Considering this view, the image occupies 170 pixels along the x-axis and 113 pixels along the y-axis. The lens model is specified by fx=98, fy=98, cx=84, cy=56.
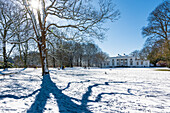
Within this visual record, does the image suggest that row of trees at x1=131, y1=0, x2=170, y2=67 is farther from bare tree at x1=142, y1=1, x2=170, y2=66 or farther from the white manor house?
the white manor house

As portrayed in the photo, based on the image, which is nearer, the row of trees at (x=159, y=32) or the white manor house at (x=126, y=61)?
the row of trees at (x=159, y=32)

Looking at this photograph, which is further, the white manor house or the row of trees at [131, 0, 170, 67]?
the white manor house

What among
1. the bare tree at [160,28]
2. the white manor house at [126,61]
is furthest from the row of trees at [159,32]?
the white manor house at [126,61]

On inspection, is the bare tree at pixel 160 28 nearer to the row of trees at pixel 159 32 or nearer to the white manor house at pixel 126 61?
the row of trees at pixel 159 32

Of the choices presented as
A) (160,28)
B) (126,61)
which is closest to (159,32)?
(160,28)

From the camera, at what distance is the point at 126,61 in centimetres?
6694

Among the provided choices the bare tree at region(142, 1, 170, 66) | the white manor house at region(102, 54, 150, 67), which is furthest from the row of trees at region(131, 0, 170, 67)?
the white manor house at region(102, 54, 150, 67)

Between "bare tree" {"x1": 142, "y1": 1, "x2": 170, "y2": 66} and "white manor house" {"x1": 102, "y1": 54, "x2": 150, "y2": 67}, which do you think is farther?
"white manor house" {"x1": 102, "y1": 54, "x2": 150, "y2": 67}

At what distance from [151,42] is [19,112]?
21661 millimetres

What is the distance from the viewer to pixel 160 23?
60.4ft

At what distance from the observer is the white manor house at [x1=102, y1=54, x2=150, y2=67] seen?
209 ft

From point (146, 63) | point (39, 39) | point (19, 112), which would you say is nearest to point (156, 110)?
point (19, 112)

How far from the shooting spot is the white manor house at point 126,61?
209ft

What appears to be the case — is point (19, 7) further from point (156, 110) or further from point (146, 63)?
point (146, 63)
